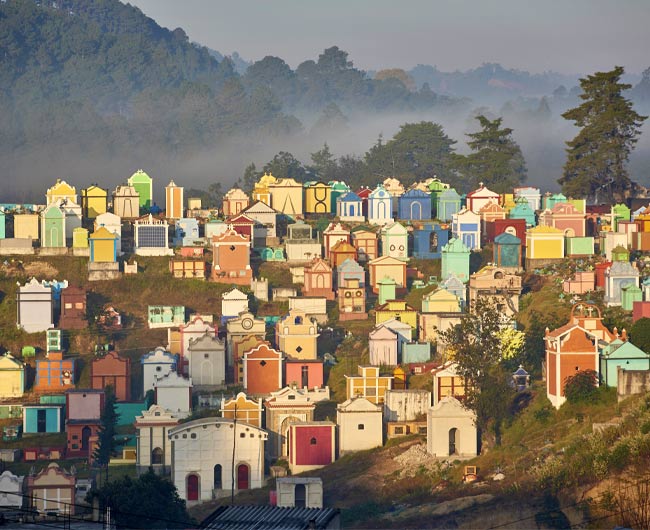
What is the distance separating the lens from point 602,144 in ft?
308

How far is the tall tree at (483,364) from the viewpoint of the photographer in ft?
205

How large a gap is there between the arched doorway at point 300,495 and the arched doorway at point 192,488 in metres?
5.95

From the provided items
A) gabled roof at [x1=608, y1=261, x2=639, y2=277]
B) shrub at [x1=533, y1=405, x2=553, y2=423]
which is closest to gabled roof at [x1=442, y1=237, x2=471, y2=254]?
gabled roof at [x1=608, y1=261, x2=639, y2=277]

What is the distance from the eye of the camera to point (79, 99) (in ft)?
634

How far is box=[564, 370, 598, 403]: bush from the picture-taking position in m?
61.6

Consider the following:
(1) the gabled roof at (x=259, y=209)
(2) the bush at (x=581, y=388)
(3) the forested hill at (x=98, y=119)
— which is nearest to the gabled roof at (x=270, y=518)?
(2) the bush at (x=581, y=388)

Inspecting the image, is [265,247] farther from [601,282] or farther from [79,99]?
[79,99]

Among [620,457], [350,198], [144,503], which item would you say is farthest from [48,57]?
[620,457]

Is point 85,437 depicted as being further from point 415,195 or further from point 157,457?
point 415,195

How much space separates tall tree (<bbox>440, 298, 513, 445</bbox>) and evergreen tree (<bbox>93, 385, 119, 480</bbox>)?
11.1 m

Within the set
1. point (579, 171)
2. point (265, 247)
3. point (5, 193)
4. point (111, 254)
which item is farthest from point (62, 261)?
point (5, 193)

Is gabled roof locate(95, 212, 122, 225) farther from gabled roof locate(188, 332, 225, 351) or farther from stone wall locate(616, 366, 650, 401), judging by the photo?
stone wall locate(616, 366, 650, 401)

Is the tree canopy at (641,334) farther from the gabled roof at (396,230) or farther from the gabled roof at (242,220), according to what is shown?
the gabled roof at (242,220)

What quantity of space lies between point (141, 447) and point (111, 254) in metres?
16.9
